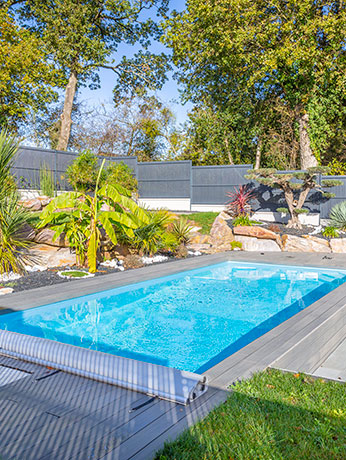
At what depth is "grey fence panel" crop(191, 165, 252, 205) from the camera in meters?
15.7

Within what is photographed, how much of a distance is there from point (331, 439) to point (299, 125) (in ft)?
56.3

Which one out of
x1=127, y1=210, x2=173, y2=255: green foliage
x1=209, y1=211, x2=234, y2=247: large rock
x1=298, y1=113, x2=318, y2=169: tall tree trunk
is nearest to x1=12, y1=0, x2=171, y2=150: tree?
x1=298, y1=113, x2=318, y2=169: tall tree trunk

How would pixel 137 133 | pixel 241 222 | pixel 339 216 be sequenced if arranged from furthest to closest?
pixel 137 133
pixel 339 216
pixel 241 222

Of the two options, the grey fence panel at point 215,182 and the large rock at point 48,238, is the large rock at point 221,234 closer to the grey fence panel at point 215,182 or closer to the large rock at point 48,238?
the grey fence panel at point 215,182

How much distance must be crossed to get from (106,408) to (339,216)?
38.7 ft

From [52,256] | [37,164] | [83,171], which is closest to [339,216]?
[83,171]

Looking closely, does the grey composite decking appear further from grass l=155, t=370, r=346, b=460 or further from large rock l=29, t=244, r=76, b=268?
large rock l=29, t=244, r=76, b=268

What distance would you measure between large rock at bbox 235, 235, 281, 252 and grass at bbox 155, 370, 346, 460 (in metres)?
8.95

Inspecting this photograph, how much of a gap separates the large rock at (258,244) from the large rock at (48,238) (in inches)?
224

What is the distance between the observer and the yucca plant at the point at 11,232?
6.87 metres

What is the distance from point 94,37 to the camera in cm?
2009

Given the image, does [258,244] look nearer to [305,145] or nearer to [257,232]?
[257,232]

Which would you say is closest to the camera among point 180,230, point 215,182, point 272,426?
point 272,426

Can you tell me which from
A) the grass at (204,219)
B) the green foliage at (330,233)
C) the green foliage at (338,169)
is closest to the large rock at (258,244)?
the grass at (204,219)
